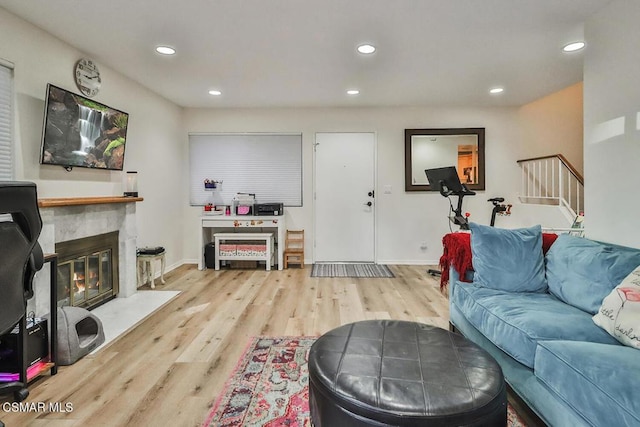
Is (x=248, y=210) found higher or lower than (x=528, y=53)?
lower

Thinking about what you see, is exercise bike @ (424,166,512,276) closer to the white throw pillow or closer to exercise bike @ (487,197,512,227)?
exercise bike @ (487,197,512,227)

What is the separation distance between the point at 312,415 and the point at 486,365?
70cm

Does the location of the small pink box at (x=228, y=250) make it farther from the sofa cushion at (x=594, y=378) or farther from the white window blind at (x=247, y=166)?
the sofa cushion at (x=594, y=378)

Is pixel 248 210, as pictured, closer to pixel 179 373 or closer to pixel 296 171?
pixel 296 171

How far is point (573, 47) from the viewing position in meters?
2.97

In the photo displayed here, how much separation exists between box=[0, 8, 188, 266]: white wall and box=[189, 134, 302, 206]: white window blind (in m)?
0.28

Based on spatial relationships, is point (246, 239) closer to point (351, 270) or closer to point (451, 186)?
point (351, 270)

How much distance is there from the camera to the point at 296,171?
16.7 ft

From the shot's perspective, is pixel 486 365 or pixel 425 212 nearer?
pixel 486 365

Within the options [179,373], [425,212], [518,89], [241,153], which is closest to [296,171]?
[241,153]

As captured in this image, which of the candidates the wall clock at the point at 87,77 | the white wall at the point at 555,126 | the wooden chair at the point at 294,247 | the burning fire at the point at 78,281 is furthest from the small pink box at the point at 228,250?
the white wall at the point at 555,126

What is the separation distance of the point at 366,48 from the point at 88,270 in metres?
3.27

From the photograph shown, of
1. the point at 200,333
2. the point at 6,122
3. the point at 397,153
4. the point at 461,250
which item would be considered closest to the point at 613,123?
the point at 461,250

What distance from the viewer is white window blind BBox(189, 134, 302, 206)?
16.6ft
